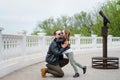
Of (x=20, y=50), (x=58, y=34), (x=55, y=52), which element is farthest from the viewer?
(x=20, y=50)

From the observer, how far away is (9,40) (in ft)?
41.5

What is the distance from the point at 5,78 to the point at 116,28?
5444 cm

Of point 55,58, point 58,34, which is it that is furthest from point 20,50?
point 58,34

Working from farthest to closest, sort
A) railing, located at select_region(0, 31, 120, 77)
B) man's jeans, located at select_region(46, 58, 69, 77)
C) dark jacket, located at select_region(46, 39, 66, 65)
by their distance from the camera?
1. railing, located at select_region(0, 31, 120, 77)
2. man's jeans, located at select_region(46, 58, 69, 77)
3. dark jacket, located at select_region(46, 39, 66, 65)

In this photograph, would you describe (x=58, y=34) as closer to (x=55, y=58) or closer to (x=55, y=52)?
(x=55, y=52)

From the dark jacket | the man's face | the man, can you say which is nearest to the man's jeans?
the man

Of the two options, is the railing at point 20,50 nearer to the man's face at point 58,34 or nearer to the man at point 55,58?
the man at point 55,58

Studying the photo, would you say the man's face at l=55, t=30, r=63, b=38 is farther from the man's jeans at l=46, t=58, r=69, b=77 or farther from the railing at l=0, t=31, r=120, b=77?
the railing at l=0, t=31, r=120, b=77

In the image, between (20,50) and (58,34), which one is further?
(20,50)

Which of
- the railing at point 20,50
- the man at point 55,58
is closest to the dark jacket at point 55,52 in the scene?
the man at point 55,58

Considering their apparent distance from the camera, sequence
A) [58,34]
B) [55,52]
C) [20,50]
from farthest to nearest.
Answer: [20,50] → [58,34] → [55,52]

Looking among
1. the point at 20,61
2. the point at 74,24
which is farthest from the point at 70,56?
the point at 74,24

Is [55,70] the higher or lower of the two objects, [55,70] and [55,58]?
the lower

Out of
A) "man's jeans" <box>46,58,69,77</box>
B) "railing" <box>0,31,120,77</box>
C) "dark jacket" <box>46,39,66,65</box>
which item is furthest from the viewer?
"railing" <box>0,31,120,77</box>
